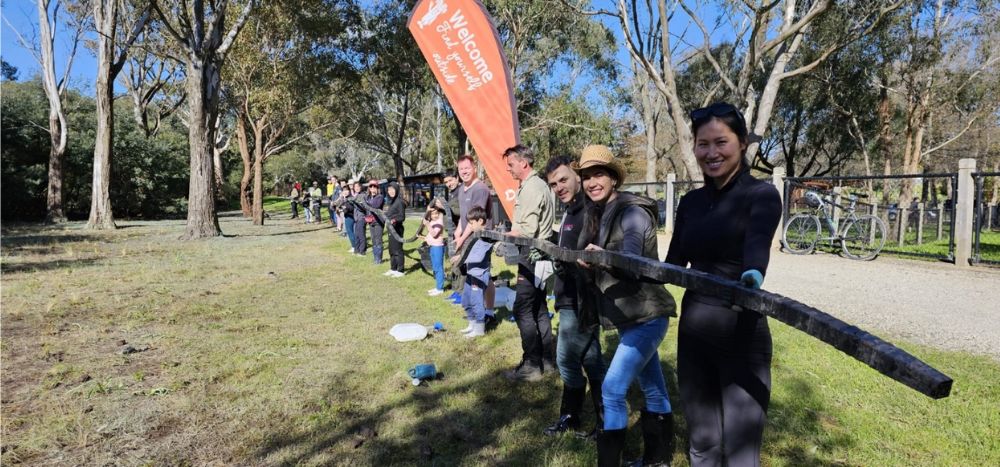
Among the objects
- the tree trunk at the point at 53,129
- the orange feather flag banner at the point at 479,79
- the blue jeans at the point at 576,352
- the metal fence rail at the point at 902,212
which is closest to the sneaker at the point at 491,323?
the orange feather flag banner at the point at 479,79

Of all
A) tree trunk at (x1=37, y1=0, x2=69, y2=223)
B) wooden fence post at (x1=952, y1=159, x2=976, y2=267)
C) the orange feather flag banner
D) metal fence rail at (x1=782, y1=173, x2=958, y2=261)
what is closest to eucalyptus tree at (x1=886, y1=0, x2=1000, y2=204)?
metal fence rail at (x1=782, y1=173, x2=958, y2=261)

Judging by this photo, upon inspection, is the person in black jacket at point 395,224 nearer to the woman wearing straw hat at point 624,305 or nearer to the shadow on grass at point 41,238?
the woman wearing straw hat at point 624,305

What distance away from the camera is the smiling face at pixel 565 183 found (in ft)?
11.6

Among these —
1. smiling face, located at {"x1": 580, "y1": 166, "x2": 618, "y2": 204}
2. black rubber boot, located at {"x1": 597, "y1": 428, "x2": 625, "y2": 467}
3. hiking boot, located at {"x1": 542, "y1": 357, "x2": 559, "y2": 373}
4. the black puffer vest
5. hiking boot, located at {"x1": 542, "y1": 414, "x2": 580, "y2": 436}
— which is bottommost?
hiking boot, located at {"x1": 542, "y1": 414, "x2": 580, "y2": 436}

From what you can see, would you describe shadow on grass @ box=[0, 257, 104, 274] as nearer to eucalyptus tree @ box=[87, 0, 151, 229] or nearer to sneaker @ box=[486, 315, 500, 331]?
sneaker @ box=[486, 315, 500, 331]

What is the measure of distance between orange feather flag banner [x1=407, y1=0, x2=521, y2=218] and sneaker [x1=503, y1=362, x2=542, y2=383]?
11.8 ft

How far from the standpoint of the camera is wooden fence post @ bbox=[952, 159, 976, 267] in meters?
9.53

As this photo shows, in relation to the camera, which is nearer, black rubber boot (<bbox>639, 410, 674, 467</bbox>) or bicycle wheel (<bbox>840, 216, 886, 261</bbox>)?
black rubber boot (<bbox>639, 410, 674, 467</bbox>)

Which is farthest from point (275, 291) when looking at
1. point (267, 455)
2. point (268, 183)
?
point (268, 183)

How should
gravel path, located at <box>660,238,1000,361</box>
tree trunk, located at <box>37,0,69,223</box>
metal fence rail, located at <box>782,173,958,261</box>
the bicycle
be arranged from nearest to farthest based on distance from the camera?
gravel path, located at <box>660,238,1000,361</box>, metal fence rail, located at <box>782,173,958,261</box>, the bicycle, tree trunk, located at <box>37,0,69,223</box>

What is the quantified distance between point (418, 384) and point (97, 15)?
21430 mm

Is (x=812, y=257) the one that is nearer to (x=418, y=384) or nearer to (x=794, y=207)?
(x=794, y=207)

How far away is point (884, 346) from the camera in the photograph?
1282mm

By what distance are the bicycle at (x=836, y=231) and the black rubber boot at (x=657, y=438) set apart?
10272 mm
